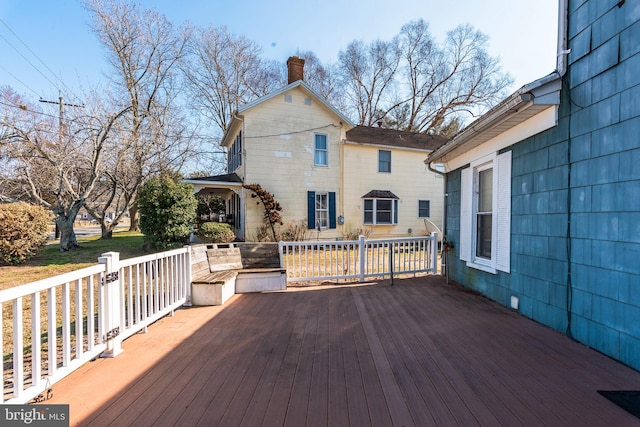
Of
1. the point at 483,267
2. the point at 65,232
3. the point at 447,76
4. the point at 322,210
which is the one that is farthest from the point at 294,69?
the point at 447,76

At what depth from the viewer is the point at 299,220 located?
1194 cm

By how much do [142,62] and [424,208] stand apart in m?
15.9

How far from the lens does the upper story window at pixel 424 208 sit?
14492mm

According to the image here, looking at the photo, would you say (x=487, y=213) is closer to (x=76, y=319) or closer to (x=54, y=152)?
(x=76, y=319)

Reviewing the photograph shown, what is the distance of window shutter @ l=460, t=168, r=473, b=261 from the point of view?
503 centimetres

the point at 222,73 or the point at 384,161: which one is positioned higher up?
the point at 222,73

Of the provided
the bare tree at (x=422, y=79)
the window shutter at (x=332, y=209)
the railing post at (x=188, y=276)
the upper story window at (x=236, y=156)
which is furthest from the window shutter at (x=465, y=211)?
the bare tree at (x=422, y=79)

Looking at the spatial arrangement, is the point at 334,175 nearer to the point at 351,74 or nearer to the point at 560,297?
the point at 560,297

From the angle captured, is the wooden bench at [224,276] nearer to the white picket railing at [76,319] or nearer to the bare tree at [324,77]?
the white picket railing at [76,319]

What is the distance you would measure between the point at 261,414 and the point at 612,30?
4261mm

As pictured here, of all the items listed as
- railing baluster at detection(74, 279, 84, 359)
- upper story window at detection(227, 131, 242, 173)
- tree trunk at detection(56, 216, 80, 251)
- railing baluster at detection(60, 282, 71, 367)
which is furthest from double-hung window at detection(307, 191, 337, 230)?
railing baluster at detection(60, 282, 71, 367)

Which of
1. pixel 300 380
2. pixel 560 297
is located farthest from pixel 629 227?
pixel 300 380

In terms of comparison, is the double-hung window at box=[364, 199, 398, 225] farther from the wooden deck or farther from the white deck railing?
the white deck railing

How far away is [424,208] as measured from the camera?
576 inches
